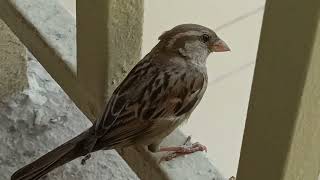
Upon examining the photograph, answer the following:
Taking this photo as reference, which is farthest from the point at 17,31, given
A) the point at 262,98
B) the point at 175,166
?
the point at 262,98

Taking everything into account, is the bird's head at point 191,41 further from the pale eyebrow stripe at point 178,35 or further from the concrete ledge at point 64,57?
the concrete ledge at point 64,57

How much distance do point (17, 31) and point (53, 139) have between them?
1.26ft

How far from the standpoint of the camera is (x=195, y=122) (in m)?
3.25

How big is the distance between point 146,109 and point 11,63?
27.5 inches

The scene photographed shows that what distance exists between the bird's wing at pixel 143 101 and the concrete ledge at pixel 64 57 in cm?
5

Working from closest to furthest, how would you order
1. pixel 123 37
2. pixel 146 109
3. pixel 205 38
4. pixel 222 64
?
pixel 123 37, pixel 146 109, pixel 205 38, pixel 222 64

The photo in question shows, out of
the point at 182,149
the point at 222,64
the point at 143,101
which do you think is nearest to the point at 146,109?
the point at 143,101

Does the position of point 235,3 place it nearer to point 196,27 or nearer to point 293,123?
point 196,27

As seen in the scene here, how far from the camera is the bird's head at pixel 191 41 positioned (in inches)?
77.7

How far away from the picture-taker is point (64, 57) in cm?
202

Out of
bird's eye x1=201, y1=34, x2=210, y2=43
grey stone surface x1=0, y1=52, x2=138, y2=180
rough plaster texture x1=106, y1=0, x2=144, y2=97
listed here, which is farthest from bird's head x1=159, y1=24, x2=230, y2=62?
grey stone surface x1=0, y1=52, x2=138, y2=180

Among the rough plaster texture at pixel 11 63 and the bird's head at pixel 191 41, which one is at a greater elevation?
the bird's head at pixel 191 41

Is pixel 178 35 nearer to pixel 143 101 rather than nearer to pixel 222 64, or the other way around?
pixel 143 101

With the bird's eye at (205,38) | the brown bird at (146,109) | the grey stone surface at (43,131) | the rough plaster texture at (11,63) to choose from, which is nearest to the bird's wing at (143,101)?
the brown bird at (146,109)
